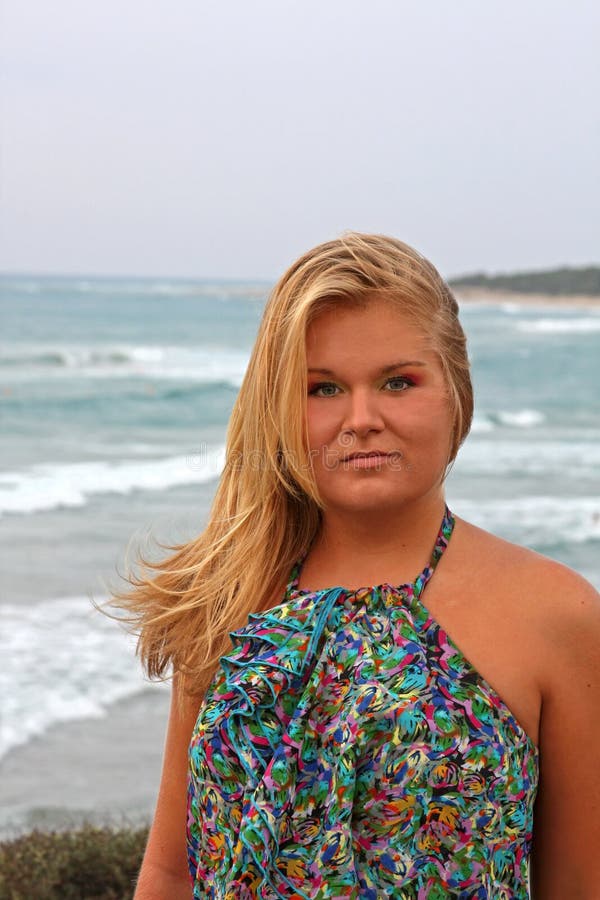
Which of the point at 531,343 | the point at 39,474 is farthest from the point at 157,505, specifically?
the point at 531,343

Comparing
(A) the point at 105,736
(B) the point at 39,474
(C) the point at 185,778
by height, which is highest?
(C) the point at 185,778

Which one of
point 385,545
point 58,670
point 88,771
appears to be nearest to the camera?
point 385,545

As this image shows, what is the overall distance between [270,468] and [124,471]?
52.7ft

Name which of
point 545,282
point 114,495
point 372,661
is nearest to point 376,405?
point 372,661

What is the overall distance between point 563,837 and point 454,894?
219 millimetres

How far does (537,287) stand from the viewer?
114 m

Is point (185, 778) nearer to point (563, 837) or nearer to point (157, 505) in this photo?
point (563, 837)

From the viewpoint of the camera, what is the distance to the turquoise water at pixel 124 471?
8.03 metres

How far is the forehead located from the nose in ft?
0.21

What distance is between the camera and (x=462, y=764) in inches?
64.0

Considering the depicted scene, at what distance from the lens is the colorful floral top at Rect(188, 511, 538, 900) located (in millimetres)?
1630

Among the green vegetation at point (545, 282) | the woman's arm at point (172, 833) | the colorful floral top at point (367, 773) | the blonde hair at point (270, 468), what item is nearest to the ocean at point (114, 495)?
the blonde hair at point (270, 468)

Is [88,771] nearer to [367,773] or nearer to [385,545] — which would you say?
[385,545]

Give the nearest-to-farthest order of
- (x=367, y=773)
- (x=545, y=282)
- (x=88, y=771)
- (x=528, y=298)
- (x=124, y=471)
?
(x=367, y=773), (x=88, y=771), (x=124, y=471), (x=528, y=298), (x=545, y=282)
